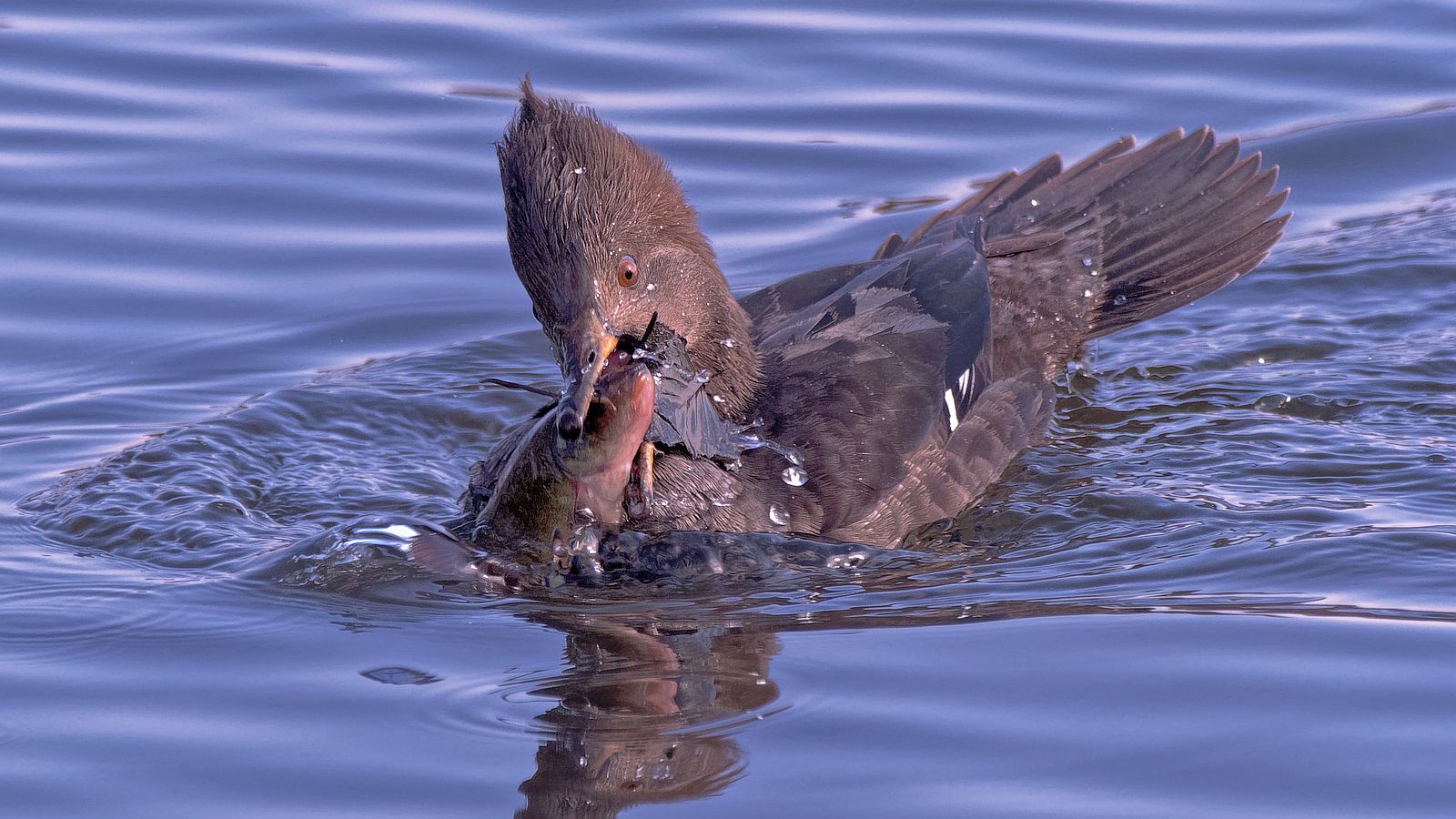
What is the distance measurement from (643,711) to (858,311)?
2427mm

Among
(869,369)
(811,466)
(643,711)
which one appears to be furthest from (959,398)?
(643,711)

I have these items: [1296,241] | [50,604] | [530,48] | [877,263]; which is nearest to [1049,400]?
[877,263]

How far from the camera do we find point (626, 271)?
5367mm

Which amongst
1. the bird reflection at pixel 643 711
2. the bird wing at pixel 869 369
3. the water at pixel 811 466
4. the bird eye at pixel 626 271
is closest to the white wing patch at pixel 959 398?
the bird wing at pixel 869 369

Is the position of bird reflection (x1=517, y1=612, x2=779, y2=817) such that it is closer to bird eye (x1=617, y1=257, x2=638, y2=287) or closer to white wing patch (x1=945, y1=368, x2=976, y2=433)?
bird eye (x1=617, y1=257, x2=638, y2=287)

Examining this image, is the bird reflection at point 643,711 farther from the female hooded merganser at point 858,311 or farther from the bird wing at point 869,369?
the bird wing at point 869,369

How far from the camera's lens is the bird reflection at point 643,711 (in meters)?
3.92

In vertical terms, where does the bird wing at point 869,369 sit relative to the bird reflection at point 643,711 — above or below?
above

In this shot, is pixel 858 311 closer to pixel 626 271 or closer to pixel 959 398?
pixel 959 398

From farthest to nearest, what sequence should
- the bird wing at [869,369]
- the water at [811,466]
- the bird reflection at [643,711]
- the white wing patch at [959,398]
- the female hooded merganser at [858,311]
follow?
1. the white wing patch at [959,398]
2. the bird wing at [869,369]
3. the female hooded merganser at [858,311]
4. the water at [811,466]
5. the bird reflection at [643,711]

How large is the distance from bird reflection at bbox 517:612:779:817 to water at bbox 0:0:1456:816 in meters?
0.01

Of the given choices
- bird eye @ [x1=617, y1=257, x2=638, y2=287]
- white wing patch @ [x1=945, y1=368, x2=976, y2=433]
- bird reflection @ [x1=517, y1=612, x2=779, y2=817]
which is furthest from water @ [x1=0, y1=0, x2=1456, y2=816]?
bird eye @ [x1=617, y1=257, x2=638, y2=287]

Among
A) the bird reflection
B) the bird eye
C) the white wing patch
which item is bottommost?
the bird reflection

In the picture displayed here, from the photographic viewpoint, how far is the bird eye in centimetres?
534
